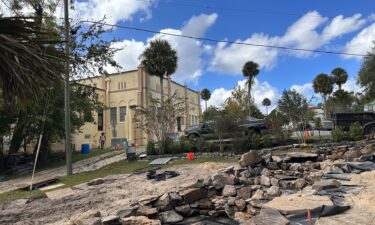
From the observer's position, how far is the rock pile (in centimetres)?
744

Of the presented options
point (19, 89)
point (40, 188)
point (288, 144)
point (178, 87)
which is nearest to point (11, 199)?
point (40, 188)

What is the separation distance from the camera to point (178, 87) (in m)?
52.1

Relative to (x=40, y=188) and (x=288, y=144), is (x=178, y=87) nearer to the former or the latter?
(x=288, y=144)

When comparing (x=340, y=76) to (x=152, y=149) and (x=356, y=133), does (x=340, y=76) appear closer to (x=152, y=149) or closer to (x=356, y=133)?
(x=356, y=133)

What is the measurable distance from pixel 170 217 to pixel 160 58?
1034 inches

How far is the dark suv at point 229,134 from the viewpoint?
1903 centimetres

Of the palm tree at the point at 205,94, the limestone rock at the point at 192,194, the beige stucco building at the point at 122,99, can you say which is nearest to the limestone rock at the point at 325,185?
the limestone rock at the point at 192,194

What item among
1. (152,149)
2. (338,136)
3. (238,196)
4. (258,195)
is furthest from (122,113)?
(258,195)

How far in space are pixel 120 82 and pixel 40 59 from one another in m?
40.5

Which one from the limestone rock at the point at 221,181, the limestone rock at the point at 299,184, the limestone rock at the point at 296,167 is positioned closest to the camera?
the limestone rock at the point at 299,184

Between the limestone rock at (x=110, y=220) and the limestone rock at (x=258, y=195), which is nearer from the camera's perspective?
the limestone rock at (x=110, y=220)

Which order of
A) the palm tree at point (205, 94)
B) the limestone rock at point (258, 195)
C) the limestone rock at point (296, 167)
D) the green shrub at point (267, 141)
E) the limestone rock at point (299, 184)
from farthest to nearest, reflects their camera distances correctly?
the palm tree at point (205, 94), the green shrub at point (267, 141), the limestone rock at point (296, 167), the limestone rock at point (299, 184), the limestone rock at point (258, 195)

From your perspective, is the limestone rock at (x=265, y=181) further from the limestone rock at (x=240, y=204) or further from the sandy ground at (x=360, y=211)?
the sandy ground at (x=360, y=211)

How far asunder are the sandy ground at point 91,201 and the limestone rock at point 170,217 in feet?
3.69
